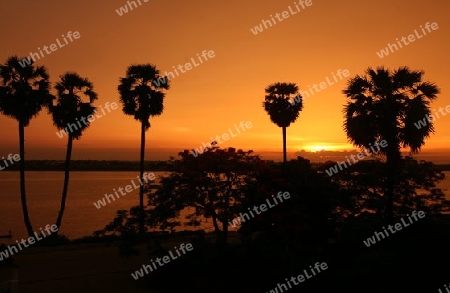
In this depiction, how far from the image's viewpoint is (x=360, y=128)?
1778 centimetres

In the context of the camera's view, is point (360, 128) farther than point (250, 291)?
Yes

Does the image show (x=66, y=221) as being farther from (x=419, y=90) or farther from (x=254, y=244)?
(x=419, y=90)

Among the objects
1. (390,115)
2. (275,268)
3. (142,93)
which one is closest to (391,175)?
(390,115)

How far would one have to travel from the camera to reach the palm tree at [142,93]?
84.9 feet

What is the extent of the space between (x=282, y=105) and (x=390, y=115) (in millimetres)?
15986

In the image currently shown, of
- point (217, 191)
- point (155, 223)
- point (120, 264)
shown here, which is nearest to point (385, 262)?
point (217, 191)

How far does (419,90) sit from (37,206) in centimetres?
4343

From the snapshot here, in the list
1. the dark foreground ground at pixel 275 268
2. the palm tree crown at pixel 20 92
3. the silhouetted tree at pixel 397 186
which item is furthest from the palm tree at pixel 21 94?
the silhouetted tree at pixel 397 186

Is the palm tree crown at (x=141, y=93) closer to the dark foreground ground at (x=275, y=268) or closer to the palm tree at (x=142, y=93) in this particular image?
the palm tree at (x=142, y=93)

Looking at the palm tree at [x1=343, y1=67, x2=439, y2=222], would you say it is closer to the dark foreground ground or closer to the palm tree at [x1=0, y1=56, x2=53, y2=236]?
the dark foreground ground

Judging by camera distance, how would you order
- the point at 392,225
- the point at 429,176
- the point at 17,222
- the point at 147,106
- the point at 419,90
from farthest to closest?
the point at 17,222 → the point at 147,106 → the point at 429,176 → the point at 419,90 → the point at 392,225

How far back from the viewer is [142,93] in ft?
84.8

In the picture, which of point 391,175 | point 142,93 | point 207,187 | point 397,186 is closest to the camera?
point 207,187

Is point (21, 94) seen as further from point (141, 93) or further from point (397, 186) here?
point (397, 186)
